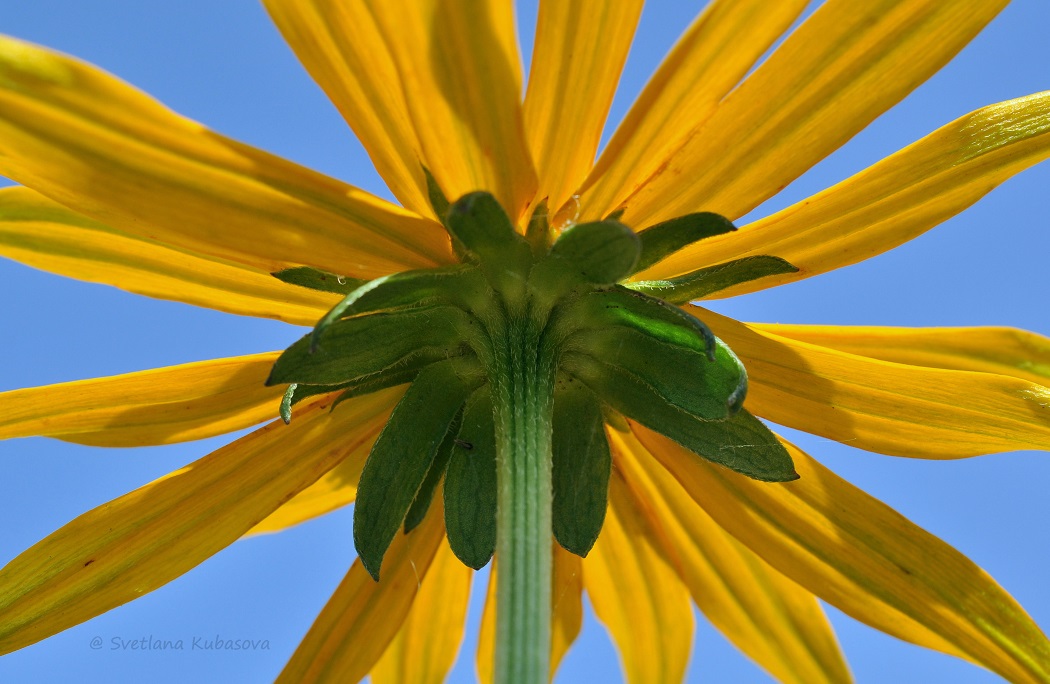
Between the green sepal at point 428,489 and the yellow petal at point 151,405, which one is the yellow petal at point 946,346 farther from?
the yellow petal at point 151,405

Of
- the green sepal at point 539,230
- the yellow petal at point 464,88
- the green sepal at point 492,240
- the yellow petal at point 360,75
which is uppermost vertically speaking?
the yellow petal at point 360,75

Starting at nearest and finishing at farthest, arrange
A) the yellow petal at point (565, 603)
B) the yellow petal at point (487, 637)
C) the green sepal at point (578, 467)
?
the green sepal at point (578, 467), the yellow petal at point (565, 603), the yellow petal at point (487, 637)

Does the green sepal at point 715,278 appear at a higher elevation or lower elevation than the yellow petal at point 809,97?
lower

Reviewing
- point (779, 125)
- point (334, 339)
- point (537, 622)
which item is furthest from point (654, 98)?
→ point (537, 622)

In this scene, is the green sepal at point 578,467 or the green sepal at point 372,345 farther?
the green sepal at point 578,467

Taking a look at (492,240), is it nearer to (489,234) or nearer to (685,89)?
(489,234)

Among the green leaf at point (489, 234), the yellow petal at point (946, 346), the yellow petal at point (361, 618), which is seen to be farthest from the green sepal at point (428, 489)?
the yellow petal at point (946, 346)
